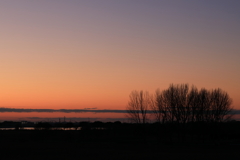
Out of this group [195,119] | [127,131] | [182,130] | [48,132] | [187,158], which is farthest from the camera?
[127,131]

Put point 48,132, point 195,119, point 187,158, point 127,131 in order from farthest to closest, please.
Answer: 1. point 127,131
2. point 48,132
3. point 195,119
4. point 187,158

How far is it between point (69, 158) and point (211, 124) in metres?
37.1

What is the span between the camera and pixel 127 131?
297 feet

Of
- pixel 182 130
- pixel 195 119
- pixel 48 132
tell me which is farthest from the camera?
pixel 48 132

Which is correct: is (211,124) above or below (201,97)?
below

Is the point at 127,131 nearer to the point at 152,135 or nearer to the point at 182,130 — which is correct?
the point at 152,135

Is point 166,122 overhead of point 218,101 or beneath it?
beneath

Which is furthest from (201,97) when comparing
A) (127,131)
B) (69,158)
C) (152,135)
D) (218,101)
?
(69,158)

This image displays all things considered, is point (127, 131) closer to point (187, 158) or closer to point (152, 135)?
point (152, 135)

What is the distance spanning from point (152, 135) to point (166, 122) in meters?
17.4

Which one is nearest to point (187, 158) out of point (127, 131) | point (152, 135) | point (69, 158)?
point (69, 158)

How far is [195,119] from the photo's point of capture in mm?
61719

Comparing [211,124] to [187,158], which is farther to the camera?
[211,124]

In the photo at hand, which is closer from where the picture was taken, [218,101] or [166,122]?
[166,122]
